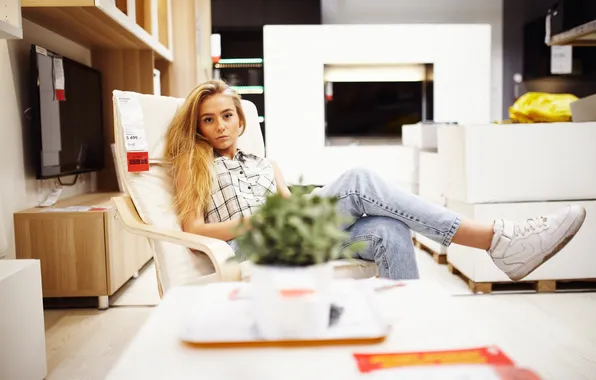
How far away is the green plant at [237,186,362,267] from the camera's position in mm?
782

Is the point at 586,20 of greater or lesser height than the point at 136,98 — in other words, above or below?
above

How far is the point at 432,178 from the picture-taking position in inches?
128

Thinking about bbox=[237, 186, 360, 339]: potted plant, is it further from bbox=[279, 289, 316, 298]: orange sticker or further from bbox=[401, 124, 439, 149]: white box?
bbox=[401, 124, 439, 149]: white box

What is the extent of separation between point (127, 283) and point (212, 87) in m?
1.51

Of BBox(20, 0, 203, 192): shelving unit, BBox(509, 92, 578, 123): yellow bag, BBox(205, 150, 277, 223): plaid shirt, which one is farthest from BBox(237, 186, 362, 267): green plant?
BBox(509, 92, 578, 123): yellow bag

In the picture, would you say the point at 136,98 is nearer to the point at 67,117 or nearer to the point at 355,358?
the point at 67,117

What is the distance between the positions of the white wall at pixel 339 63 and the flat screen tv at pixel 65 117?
225 centimetres

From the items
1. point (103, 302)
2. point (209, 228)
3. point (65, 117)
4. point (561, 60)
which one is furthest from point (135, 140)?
point (561, 60)

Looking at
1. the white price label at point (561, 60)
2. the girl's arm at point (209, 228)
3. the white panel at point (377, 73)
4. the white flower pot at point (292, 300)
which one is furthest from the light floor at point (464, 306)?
the white price label at point (561, 60)

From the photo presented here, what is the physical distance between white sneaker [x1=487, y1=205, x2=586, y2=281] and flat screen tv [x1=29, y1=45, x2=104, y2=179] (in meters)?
2.03

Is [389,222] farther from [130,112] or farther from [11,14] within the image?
[11,14]

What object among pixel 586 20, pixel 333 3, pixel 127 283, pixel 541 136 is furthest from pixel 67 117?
pixel 333 3

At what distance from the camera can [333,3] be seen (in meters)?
5.92

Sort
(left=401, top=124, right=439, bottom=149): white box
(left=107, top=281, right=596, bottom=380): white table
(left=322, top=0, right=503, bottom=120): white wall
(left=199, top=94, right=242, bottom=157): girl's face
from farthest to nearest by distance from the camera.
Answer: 1. (left=322, top=0, right=503, bottom=120): white wall
2. (left=401, top=124, right=439, bottom=149): white box
3. (left=199, top=94, right=242, bottom=157): girl's face
4. (left=107, top=281, right=596, bottom=380): white table
